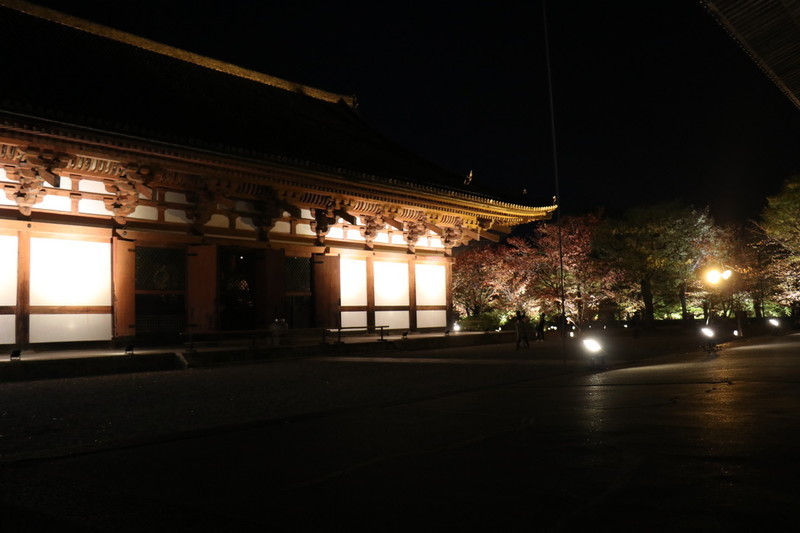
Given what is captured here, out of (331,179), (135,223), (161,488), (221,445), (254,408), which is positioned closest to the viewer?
(161,488)

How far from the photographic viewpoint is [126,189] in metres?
16.9

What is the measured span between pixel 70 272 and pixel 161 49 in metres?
10.9

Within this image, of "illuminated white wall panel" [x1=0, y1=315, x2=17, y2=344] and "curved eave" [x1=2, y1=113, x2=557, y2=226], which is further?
"illuminated white wall panel" [x1=0, y1=315, x2=17, y2=344]

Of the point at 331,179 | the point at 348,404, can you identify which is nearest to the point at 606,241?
the point at 331,179

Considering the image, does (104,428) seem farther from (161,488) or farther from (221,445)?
(161,488)

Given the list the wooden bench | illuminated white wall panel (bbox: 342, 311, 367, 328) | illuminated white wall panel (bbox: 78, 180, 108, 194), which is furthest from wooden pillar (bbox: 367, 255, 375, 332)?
illuminated white wall panel (bbox: 78, 180, 108, 194)

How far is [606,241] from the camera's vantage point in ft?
133

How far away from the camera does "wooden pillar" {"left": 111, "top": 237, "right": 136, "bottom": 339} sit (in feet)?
55.3

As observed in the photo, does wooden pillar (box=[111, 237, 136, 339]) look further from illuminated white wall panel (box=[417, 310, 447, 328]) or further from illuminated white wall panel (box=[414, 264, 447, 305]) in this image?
illuminated white wall panel (box=[417, 310, 447, 328])

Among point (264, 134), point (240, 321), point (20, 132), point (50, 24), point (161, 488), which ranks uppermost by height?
point (50, 24)

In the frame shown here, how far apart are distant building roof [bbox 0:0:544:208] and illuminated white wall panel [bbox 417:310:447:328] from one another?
5.25 metres

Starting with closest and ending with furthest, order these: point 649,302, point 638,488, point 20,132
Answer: point 638,488, point 20,132, point 649,302

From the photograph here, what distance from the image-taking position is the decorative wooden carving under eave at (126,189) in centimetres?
1680

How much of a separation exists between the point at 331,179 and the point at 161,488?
1543 centimetres
